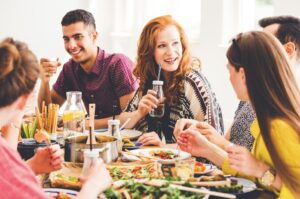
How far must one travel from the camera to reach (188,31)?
19.1 feet

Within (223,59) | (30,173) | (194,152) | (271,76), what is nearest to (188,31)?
(223,59)

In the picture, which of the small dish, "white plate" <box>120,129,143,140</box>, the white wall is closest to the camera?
the small dish

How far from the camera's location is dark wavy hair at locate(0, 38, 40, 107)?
4.64ft

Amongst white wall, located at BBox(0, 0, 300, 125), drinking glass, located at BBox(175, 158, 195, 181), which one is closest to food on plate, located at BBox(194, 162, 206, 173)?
drinking glass, located at BBox(175, 158, 195, 181)

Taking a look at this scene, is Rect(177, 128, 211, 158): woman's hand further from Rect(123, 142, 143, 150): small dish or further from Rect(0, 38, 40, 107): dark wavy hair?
Rect(0, 38, 40, 107): dark wavy hair

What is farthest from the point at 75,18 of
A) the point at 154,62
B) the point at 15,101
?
the point at 15,101

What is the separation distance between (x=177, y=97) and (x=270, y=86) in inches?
50.7

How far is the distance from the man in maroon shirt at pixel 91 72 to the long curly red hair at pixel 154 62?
0.44m

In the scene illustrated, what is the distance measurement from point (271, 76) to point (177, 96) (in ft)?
4.23

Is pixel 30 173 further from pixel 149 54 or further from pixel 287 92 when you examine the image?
pixel 149 54

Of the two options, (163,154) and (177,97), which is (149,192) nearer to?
(163,154)

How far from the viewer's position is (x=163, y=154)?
2252 mm

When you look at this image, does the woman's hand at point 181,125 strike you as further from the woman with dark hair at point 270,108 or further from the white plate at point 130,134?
the woman with dark hair at point 270,108

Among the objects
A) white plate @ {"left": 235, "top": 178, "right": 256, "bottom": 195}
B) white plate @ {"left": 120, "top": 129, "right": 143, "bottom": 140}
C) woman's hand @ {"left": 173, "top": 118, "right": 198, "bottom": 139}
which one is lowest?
white plate @ {"left": 120, "top": 129, "right": 143, "bottom": 140}
